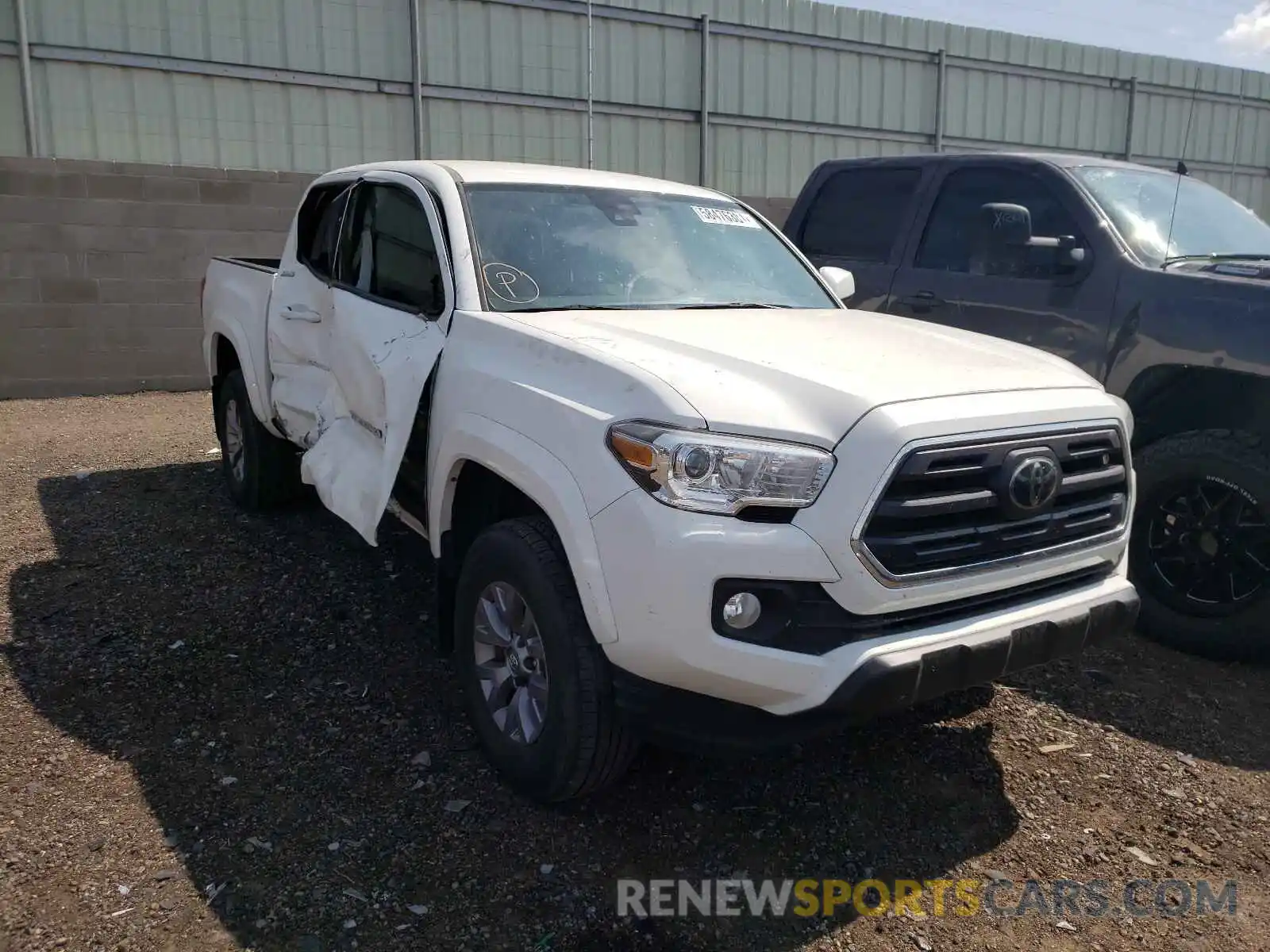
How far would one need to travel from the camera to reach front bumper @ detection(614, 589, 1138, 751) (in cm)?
253

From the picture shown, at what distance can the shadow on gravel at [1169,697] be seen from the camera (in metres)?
3.69

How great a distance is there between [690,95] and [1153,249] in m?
10.2

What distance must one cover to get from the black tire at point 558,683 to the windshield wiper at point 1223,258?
3.28 m

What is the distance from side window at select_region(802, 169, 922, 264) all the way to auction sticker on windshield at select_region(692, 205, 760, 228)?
4.59 feet

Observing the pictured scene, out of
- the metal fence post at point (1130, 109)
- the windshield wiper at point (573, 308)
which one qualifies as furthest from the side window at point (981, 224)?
the metal fence post at point (1130, 109)

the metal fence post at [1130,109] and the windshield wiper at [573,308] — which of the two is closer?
the windshield wiper at [573,308]

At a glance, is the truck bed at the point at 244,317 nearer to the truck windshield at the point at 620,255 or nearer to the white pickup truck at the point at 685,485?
the white pickup truck at the point at 685,485

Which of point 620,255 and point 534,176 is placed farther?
point 534,176

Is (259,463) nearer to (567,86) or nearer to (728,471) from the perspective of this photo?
(728,471)

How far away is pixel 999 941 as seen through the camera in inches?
104

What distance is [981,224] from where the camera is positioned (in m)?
5.28

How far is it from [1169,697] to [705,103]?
37.7 ft

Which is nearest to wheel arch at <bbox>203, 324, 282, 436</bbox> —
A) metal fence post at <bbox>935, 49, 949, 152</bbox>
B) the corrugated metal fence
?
the corrugated metal fence

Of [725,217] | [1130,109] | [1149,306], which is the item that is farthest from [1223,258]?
[1130,109]
